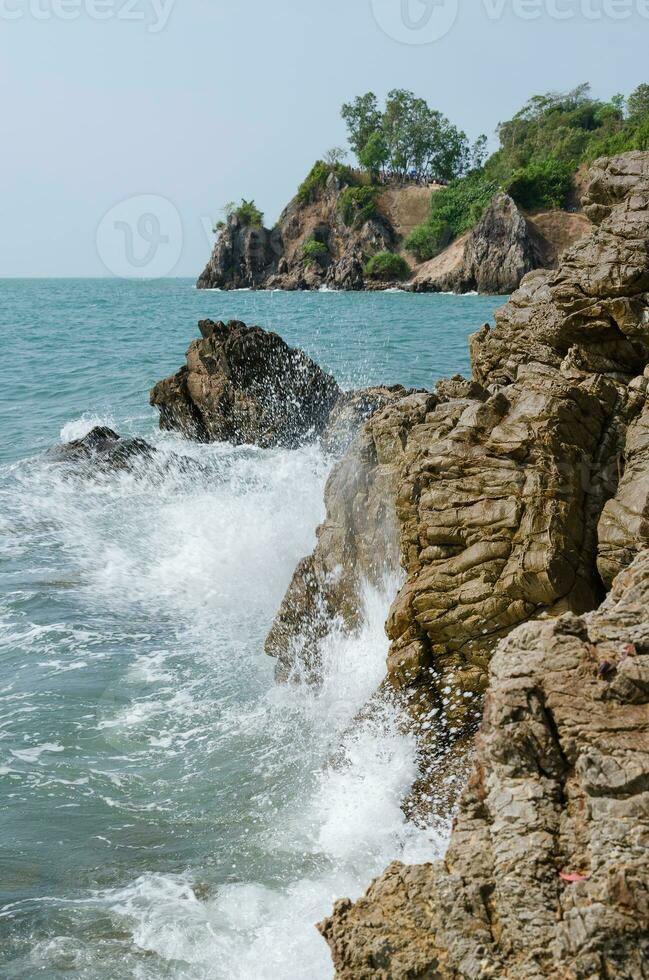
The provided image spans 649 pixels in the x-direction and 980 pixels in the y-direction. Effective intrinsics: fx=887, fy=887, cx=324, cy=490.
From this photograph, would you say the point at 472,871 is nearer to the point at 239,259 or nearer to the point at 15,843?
the point at 15,843

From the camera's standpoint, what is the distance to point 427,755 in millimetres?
5750

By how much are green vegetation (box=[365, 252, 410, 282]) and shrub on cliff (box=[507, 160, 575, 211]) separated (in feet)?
42.4

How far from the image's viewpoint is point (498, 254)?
228 ft

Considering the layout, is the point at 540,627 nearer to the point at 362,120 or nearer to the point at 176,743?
the point at 176,743

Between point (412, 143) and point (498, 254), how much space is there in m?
39.2

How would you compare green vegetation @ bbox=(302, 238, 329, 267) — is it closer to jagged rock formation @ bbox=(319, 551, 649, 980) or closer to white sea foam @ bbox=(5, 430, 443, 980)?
white sea foam @ bbox=(5, 430, 443, 980)

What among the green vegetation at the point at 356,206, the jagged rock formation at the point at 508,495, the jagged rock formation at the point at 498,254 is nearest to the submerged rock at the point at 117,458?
the jagged rock formation at the point at 508,495

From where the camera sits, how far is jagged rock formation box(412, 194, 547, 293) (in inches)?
2702

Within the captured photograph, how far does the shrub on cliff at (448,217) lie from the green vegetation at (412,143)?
556 inches

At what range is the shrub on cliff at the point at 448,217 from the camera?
85.2m

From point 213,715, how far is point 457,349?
21.6 meters

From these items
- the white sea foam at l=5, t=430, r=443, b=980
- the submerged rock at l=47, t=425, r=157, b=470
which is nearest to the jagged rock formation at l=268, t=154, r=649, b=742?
the white sea foam at l=5, t=430, r=443, b=980

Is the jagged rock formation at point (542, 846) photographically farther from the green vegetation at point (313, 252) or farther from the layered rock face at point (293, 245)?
the green vegetation at point (313, 252)

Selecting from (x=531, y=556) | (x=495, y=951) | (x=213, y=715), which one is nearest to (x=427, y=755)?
(x=531, y=556)
